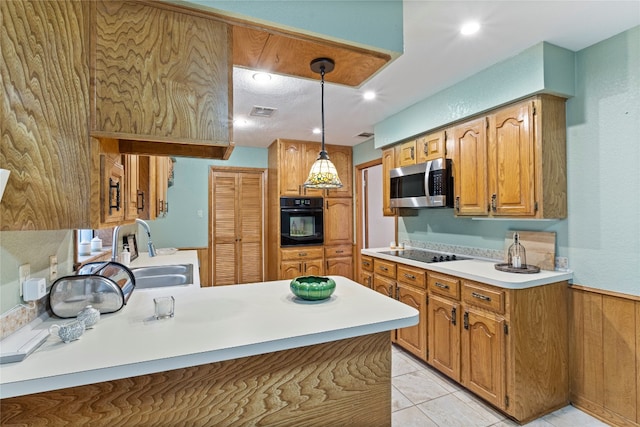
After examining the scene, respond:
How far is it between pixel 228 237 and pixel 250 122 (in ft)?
6.70

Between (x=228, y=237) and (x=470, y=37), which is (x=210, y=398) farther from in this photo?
(x=228, y=237)

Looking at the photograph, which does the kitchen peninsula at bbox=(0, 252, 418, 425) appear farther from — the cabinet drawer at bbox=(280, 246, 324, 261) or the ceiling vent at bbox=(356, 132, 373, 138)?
the ceiling vent at bbox=(356, 132, 373, 138)

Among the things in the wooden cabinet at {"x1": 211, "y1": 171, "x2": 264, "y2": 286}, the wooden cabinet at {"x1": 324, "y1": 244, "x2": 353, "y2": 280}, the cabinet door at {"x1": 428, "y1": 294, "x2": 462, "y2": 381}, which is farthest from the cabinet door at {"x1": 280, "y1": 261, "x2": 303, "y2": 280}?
the cabinet door at {"x1": 428, "y1": 294, "x2": 462, "y2": 381}

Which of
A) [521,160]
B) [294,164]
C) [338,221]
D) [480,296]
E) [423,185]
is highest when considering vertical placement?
[294,164]

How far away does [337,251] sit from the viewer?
16.2ft

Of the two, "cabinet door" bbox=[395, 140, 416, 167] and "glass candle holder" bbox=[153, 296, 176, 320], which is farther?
"cabinet door" bbox=[395, 140, 416, 167]

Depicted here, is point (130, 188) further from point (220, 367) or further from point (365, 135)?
point (365, 135)

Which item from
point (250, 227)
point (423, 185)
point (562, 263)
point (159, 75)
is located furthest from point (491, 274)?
point (250, 227)

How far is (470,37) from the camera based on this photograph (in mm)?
2004

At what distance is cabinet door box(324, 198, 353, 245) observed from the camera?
4875mm

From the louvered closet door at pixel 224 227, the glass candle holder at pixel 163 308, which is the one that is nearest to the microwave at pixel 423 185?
the glass candle holder at pixel 163 308

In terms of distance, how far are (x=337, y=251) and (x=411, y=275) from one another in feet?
7.05

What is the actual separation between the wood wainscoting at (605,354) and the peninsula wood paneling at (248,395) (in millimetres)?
1692

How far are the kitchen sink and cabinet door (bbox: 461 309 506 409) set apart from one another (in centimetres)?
233
